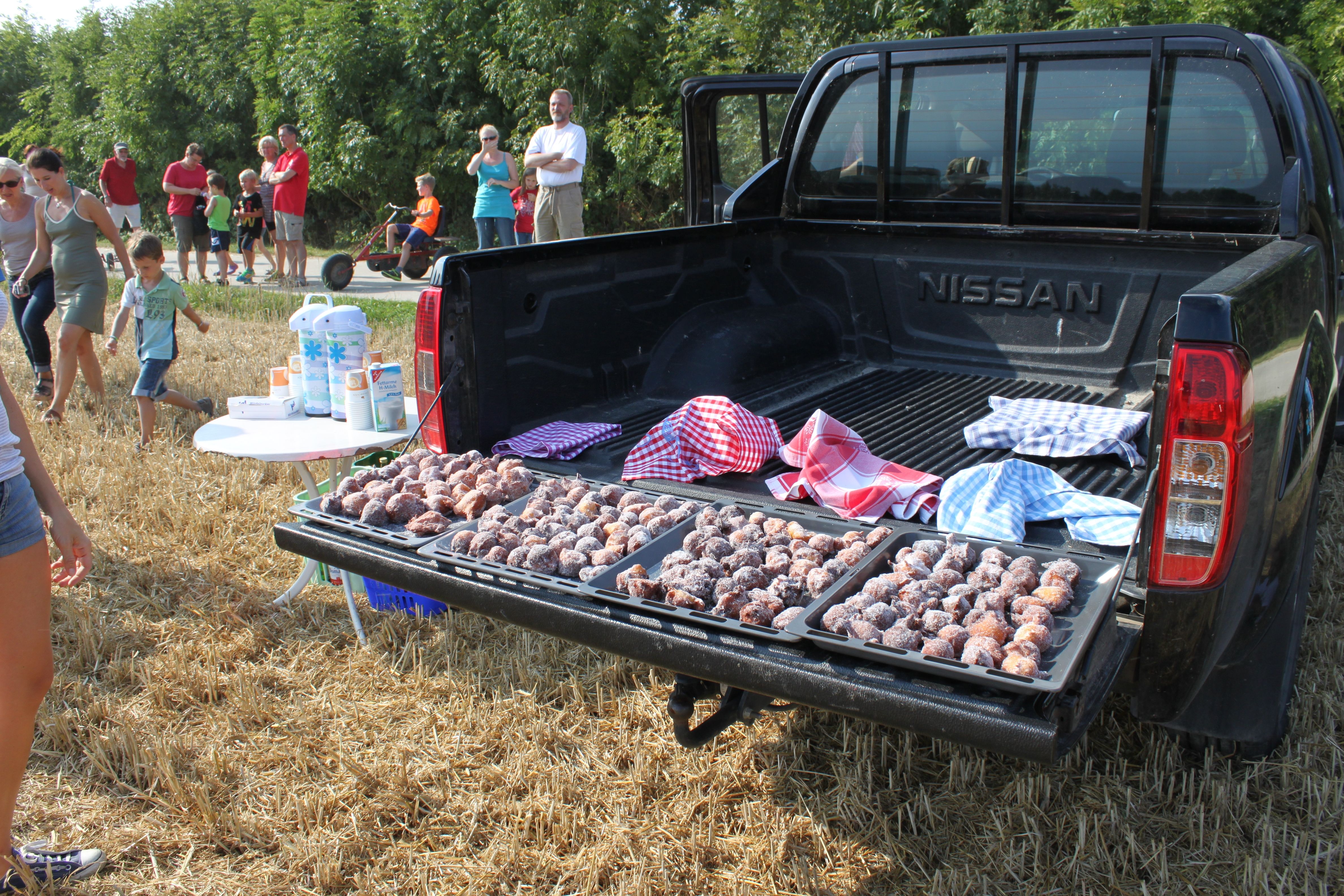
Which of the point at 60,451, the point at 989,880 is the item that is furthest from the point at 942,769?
the point at 60,451

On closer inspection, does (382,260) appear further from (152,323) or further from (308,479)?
(308,479)

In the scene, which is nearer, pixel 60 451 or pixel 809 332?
pixel 809 332

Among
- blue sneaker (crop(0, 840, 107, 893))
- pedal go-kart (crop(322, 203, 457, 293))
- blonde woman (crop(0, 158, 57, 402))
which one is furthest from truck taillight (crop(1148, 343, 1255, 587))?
pedal go-kart (crop(322, 203, 457, 293))

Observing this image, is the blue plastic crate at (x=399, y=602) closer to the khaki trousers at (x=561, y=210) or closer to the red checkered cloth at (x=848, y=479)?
the red checkered cloth at (x=848, y=479)


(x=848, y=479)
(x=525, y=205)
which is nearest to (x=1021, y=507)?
(x=848, y=479)

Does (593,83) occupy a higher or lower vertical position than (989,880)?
higher

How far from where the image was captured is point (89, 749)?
3064 mm

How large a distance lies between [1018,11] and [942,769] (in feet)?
40.0

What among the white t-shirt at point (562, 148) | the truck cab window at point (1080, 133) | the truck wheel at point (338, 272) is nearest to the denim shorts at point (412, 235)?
the truck wheel at point (338, 272)

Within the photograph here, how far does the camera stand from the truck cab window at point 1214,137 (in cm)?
358

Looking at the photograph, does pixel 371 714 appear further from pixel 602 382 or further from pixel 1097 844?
pixel 1097 844

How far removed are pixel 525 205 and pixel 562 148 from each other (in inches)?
114

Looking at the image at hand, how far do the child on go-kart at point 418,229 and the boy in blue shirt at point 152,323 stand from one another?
24.2 ft

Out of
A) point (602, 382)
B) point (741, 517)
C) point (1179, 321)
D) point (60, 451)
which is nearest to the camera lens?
point (1179, 321)
